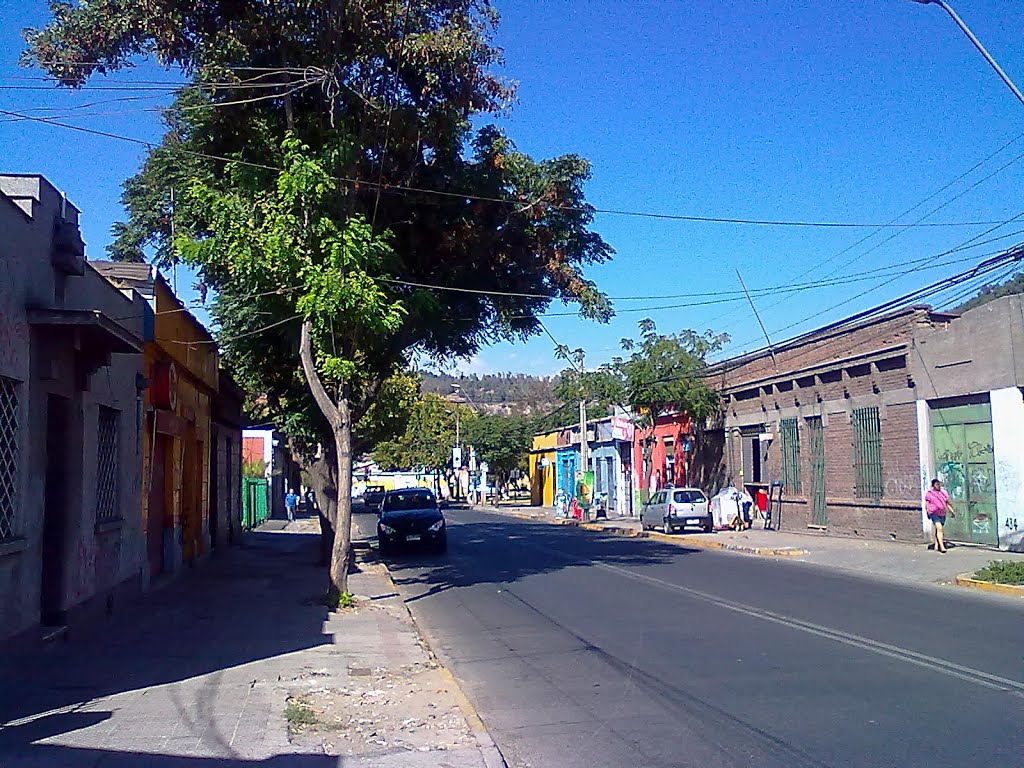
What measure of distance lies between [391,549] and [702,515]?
11647mm

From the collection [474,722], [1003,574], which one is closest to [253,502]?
[1003,574]

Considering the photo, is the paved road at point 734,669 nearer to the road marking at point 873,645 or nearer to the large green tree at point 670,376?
the road marking at point 873,645

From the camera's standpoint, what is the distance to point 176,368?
63.0 feet

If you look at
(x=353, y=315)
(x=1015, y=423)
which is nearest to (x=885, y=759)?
(x=353, y=315)

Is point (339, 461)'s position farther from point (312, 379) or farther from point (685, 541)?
point (685, 541)

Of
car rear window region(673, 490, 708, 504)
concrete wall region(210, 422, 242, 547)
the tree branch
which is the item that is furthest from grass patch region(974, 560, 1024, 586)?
concrete wall region(210, 422, 242, 547)

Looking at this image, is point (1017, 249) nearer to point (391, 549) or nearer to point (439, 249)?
point (439, 249)

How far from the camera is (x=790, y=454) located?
33906mm

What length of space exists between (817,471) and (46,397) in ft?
85.3

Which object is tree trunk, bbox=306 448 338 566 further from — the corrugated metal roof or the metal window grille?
the metal window grille

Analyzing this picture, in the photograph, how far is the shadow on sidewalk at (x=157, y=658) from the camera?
23.9 feet

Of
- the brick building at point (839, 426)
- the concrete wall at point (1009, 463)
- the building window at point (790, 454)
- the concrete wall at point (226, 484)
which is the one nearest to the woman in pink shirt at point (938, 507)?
the concrete wall at point (1009, 463)

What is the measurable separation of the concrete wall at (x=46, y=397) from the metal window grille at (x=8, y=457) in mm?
96

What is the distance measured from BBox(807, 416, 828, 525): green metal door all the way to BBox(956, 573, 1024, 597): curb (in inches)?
510
